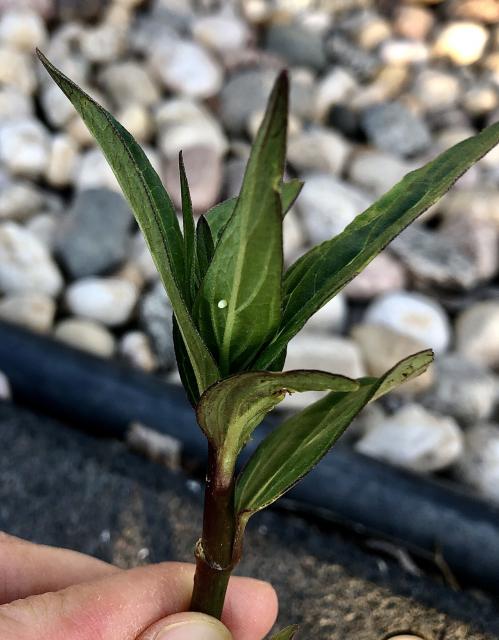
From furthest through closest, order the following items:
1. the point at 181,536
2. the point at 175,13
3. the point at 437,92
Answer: the point at 175,13, the point at 437,92, the point at 181,536

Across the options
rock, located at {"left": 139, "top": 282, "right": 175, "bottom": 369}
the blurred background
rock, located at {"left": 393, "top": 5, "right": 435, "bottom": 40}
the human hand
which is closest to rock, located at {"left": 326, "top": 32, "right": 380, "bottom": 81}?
the blurred background

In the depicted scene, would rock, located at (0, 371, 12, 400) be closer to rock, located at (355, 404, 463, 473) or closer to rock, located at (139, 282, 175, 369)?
rock, located at (139, 282, 175, 369)

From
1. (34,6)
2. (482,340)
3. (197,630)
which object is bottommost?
(197,630)

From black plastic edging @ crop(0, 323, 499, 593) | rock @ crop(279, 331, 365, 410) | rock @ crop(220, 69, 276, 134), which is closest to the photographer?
black plastic edging @ crop(0, 323, 499, 593)

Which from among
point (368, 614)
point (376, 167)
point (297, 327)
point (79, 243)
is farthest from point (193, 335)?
point (376, 167)

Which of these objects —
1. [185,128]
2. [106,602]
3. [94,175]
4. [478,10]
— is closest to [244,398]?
[106,602]

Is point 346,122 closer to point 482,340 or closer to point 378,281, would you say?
point 378,281

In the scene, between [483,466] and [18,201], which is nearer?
[483,466]
